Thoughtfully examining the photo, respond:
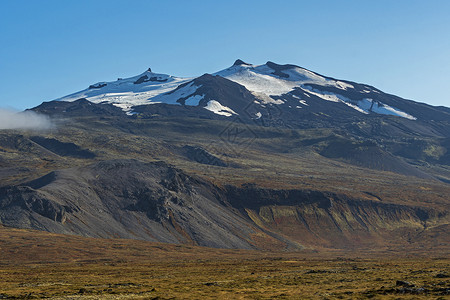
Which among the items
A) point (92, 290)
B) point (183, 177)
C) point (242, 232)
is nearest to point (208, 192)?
point (183, 177)

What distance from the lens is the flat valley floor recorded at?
4600 centimetres

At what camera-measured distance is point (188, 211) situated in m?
152

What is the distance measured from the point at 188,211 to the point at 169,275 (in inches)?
3162

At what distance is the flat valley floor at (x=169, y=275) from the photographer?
46.0 m

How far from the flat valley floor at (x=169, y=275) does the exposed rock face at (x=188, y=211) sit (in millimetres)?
10911

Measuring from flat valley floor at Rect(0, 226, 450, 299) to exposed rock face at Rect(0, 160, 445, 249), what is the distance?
1091 cm

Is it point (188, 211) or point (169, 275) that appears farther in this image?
point (188, 211)

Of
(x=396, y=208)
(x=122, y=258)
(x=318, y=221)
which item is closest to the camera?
(x=122, y=258)

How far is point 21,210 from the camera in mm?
128750

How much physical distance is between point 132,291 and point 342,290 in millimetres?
20116

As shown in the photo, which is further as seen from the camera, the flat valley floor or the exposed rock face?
the exposed rock face

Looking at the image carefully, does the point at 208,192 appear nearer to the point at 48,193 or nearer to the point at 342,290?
the point at 48,193

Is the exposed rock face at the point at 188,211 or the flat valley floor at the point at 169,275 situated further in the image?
the exposed rock face at the point at 188,211

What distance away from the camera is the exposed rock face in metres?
132
